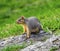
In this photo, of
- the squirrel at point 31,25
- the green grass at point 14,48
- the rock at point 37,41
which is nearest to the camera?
the rock at point 37,41

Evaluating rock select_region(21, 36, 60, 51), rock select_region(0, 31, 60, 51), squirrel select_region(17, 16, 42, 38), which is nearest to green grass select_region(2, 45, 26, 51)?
rock select_region(0, 31, 60, 51)

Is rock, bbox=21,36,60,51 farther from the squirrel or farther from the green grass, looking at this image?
the squirrel

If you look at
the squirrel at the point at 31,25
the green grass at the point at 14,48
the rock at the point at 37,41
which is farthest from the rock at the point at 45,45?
the squirrel at the point at 31,25

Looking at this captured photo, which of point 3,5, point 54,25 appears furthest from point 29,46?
point 3,5

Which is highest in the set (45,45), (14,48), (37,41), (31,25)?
(31,25)

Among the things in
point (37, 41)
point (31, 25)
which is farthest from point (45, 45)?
point (31, 25)

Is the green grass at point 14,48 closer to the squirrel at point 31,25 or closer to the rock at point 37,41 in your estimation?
the rock at point 37,41

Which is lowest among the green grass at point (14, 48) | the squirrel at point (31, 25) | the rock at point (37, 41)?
the green grass at point (14, 48)

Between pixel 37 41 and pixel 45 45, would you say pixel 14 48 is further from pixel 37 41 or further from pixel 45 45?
pixel 45 45

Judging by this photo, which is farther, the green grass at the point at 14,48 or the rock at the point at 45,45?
the green grass at the point at 14,48

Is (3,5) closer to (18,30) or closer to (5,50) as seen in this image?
(18,30)

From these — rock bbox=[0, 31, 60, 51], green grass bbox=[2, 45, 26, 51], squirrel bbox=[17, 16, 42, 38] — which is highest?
squirrel bbox=[17, 16, 42, 38]

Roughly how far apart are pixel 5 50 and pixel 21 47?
0.74m

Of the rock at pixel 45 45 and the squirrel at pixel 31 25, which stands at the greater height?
the squirrel at pixel 31 25
